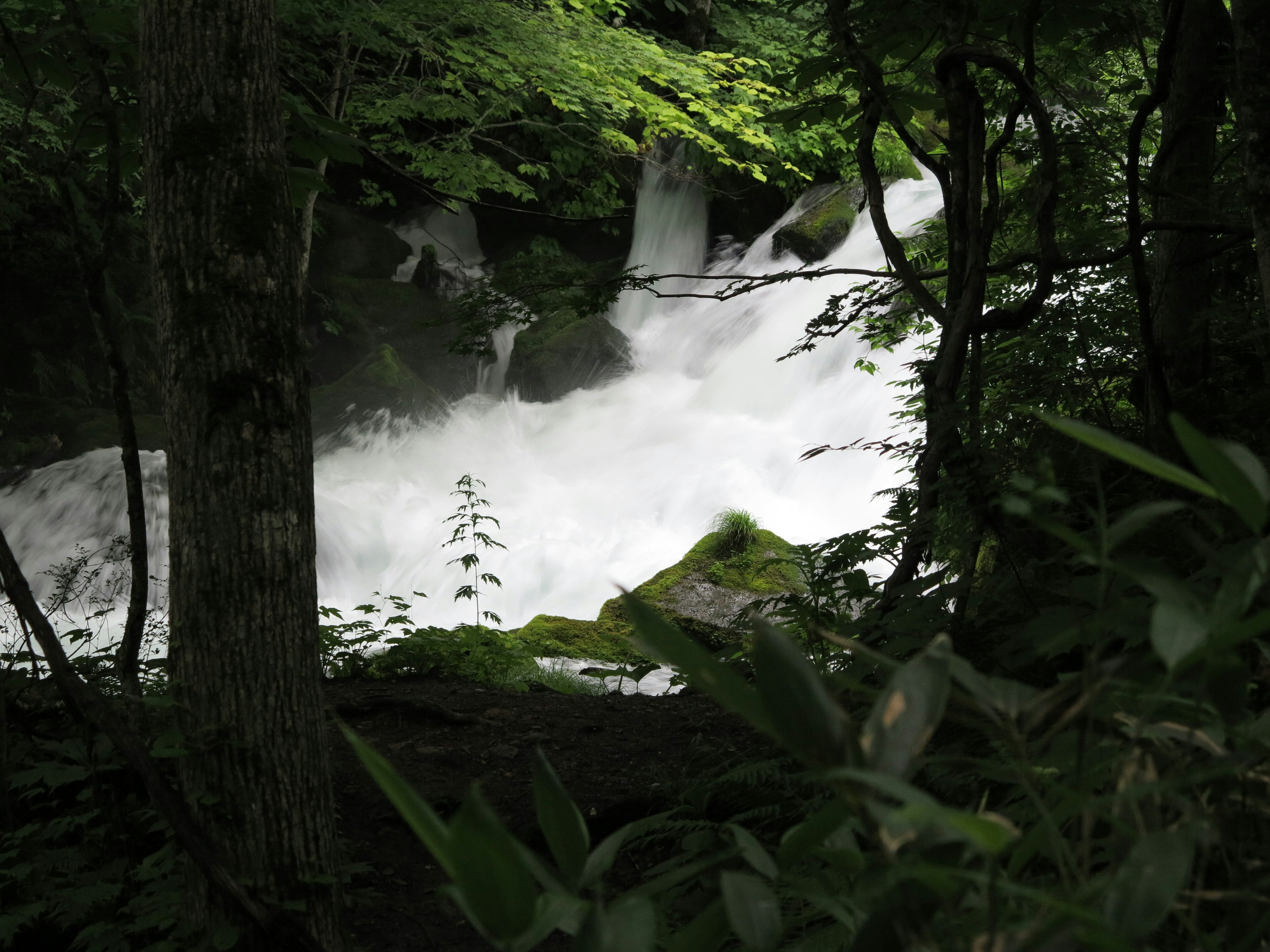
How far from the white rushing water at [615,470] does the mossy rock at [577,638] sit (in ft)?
4.53

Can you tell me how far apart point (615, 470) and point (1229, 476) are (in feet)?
41.9

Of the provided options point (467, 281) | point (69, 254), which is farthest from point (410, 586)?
point (467, 281)

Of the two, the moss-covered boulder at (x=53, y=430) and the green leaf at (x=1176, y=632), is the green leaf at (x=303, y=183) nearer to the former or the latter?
the green leaf at (x=1176, y=632)

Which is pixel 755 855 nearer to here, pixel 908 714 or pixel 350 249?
pixel 908 714

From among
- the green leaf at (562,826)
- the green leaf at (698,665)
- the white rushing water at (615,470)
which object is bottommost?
the green leaf at (562,826)

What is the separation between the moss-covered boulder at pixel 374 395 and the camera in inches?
557

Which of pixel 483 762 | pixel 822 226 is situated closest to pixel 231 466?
pixel 483 762

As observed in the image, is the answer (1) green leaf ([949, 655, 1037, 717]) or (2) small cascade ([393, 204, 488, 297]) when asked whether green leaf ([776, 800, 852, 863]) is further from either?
(2) small cascade ([393, 204, 488, 297])

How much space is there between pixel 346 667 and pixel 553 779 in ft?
18.6

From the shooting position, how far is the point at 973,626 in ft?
7.68

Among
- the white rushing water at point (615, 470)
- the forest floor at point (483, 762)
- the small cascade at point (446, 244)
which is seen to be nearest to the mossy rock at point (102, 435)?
the white rushing water at point (615, 470)

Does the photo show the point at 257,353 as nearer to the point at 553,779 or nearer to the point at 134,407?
the point at 553,779

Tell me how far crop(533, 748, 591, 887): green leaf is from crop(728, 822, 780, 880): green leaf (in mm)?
75

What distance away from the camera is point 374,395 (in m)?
14.5
